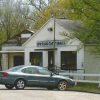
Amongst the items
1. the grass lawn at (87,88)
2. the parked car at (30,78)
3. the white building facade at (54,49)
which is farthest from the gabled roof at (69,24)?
the parked car at (30,78)

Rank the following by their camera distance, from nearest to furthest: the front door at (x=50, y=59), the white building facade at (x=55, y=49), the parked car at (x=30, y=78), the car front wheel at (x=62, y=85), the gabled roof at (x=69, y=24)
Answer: the parked car at (x=30, y=78)
the car front wheel at (x=62, y=85)
the white building facade at (x=55, y=49)
the gabled roof at (x=69, y=24)
the front door at (x=50, y=59)

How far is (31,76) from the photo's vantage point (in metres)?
27.6

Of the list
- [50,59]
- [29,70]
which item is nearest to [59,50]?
[50,59]

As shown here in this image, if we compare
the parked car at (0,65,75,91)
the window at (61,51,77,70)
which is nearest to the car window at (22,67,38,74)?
the parked car at (0,65,75,91)

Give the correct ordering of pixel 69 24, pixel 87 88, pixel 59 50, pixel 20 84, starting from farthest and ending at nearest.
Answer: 1. pixel 69 24
2. pixel 59 50
3. pixel 87 88
4. pixel 20 84

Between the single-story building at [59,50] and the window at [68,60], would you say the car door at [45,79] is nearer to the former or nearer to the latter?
the single-story building at [59,50]

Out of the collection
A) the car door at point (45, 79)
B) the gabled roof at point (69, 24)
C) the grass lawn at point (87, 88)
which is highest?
the gabled roof at point (69, 24)

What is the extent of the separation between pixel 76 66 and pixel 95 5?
41.1 feet

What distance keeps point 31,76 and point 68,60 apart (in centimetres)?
1060

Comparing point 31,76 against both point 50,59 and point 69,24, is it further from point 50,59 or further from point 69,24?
point 69,24

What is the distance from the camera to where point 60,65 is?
3825 cm

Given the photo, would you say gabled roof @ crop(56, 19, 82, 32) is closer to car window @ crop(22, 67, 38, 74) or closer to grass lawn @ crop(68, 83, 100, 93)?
grass lawn @ crop(68, 83, 100, 93)

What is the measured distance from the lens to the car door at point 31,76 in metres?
27.6

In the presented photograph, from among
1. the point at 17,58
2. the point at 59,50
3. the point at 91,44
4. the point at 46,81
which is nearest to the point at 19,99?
the point at 46,81
